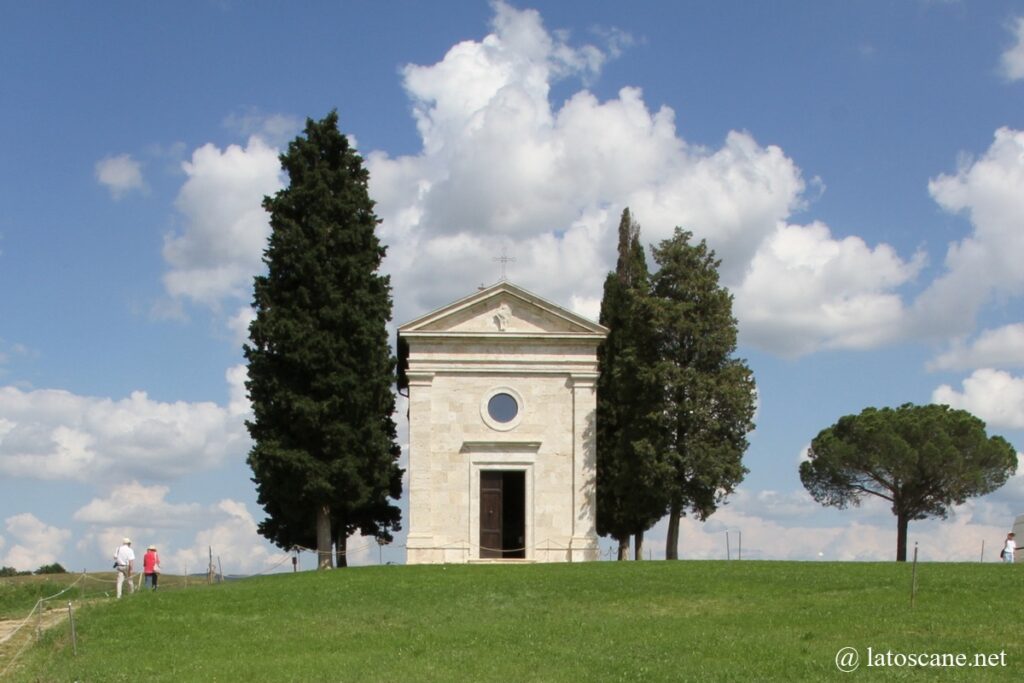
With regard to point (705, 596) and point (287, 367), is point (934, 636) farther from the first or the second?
point (287, 367)

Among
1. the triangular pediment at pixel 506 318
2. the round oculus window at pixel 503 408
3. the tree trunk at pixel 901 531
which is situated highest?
the triangular pediment at pixel 506 318

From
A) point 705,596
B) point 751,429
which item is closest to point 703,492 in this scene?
point 751,429

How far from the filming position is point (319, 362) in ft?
126

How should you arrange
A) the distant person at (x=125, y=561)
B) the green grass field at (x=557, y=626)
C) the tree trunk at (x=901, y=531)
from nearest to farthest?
1. the green grass field at (x=557, y=626)
2. the distant person at (x=125, y=561)
3. the tree trunk at (x=901, y=531)

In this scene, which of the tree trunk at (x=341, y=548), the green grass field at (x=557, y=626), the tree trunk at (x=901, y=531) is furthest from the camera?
the tree trunk at (x=901, y=531)

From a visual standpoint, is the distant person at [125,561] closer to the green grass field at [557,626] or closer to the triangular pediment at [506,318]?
the green grass field at [557,626]

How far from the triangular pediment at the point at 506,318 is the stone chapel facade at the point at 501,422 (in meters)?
0.03

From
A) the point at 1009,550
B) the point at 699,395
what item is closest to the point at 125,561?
the point at 699,395

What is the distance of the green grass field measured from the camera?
1969 cm

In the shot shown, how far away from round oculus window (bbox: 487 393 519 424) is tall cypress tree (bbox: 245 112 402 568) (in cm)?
357

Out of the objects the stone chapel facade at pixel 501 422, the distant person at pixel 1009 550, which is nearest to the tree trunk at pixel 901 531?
the distant person at pixel 1009 550

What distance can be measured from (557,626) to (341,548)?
775 inches

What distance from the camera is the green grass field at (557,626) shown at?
19.7m

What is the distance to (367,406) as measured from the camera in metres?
39.2
